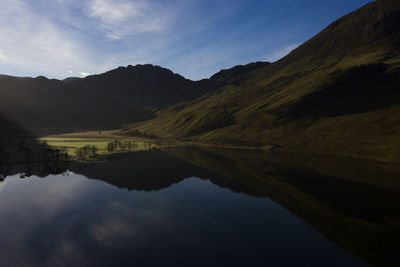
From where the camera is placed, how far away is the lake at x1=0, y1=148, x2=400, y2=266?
53.1 metres

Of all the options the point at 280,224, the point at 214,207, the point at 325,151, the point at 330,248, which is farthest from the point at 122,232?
the point at 325,151

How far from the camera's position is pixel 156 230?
65.4m

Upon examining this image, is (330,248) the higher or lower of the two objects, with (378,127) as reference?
lower

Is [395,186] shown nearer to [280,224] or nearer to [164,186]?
[280,224]

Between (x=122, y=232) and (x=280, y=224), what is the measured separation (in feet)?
154

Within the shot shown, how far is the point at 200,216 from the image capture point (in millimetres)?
76812

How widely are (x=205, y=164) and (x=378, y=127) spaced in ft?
489

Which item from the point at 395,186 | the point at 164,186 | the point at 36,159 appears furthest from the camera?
the point at 36,159

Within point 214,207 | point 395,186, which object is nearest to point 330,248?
point 214,207

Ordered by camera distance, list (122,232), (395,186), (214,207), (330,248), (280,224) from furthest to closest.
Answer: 1. (395,186)
2. (214,207)
3. (280,224)
4. (122,232)
5. (330,248)

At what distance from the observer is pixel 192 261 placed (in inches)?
1994

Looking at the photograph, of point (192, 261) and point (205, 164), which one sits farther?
point (205, 164)

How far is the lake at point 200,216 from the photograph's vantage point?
53062mm

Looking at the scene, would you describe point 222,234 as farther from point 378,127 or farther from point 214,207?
point 378,127
